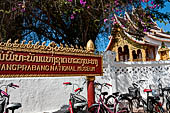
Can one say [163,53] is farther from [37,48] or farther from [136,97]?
[37,48]

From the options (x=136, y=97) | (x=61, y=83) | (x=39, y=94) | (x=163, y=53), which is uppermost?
(x=163, y=53)

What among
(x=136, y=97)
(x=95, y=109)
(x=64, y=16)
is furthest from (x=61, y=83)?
(x=64, y=16)

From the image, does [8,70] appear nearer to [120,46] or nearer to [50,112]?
[50,112]

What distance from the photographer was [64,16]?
6934 mm

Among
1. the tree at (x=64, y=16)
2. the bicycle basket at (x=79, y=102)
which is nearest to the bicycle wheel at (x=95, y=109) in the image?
the bicycle basket at (x=79, y=102)

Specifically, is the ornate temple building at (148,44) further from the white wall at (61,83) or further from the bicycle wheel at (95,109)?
the bicycle wheel at (95,109)

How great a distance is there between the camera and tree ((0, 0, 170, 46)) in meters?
5.10

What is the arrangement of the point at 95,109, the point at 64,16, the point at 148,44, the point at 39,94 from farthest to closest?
1. the point at 148,44
2. the point at 64,16
3. the point at 39,94
4. the point at 95,109

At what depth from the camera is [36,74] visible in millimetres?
2525

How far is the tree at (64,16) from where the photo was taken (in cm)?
510

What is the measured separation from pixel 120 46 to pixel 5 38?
953cm

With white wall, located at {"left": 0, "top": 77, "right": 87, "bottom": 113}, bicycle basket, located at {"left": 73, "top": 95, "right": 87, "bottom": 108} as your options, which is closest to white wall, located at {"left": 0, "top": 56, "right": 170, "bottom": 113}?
white wall, located at {"left": 0, "top": 77, "right": 87, "bottom": 113}

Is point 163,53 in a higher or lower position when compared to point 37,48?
higher

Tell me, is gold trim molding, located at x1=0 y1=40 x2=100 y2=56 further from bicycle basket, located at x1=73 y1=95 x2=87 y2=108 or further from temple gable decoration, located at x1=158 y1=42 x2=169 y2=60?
temple gable decoration, located at x1=158 y1=42 x2=169 y2=60
